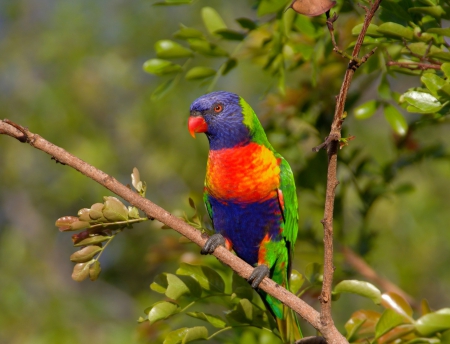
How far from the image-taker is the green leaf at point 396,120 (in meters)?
2.26

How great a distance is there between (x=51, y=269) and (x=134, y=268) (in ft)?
3.89

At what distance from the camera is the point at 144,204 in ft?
5.81

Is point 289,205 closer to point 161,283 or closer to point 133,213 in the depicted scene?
point 161,283

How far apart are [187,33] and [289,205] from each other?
0.99 metres

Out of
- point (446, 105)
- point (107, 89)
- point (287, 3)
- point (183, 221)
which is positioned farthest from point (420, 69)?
point (107, 89)

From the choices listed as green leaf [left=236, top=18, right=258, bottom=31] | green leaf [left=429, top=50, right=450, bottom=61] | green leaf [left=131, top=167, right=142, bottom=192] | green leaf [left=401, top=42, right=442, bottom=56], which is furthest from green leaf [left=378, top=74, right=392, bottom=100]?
green leaf [left=131, top=167, right=142, bottom=192]

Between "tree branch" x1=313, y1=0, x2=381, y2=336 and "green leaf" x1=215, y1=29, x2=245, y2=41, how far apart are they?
883 mm

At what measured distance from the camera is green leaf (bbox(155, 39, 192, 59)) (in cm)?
245

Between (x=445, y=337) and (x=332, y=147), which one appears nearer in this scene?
(x=332, y=147)

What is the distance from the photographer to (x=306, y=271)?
2.09 m

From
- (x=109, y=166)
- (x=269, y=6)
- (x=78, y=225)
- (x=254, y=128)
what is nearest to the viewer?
(x=78, y=225)

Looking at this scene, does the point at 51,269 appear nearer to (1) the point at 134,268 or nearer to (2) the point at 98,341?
(1) the point at 134,268

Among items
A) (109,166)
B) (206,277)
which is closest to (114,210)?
(206,277)

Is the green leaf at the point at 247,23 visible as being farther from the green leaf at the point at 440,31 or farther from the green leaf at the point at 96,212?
the green leaf at the point at 96,212
